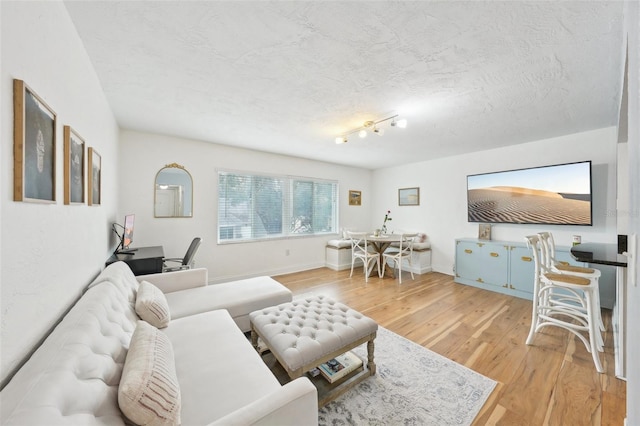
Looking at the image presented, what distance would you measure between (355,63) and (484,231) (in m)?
3.75

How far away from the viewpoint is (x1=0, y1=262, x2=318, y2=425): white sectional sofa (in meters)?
0.64

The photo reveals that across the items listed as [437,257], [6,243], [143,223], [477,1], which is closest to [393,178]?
[437,257]

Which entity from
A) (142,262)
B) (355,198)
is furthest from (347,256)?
(142,262)

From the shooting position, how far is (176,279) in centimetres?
237

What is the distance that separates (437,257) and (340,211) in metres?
2.27

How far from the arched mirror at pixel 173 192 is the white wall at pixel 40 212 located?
1.80 metres

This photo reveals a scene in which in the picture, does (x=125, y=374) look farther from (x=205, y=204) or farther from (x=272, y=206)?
(x=272, y=206)

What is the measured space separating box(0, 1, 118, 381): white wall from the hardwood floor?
2.34 metres

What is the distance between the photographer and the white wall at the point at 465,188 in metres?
2.99

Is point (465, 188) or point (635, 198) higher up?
point (465, 188)

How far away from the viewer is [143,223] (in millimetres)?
3273

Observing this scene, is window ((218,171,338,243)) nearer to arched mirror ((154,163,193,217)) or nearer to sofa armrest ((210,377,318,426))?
arched mirror ((154,163,193,217))

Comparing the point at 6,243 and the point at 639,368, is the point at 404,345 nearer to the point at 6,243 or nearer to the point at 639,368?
the point at 639,368

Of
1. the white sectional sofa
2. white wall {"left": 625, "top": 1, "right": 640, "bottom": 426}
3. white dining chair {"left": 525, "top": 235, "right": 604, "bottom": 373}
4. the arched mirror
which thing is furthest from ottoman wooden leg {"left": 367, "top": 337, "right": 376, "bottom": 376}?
the arched mirror
